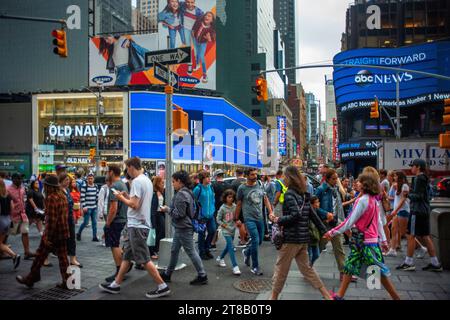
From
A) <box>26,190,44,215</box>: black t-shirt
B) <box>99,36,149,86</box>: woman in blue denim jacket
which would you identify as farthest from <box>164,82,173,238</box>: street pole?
<box>99,36,149,86</box>: woman in blue denim jacket

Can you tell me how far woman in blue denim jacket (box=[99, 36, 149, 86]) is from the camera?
6334 cm

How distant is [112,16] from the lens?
279 ft

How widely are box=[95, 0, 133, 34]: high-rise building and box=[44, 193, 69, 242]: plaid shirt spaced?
76160mm

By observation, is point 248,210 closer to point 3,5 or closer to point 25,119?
point 25,119

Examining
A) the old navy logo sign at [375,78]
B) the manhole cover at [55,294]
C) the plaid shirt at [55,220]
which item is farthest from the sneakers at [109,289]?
the old navy logo sign at [375,78]

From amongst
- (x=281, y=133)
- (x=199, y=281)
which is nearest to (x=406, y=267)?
(x=199, y=281)

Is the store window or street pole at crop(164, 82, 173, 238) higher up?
the store window

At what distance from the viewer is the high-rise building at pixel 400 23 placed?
2175 inches

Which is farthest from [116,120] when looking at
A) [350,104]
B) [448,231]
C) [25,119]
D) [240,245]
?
[448,231]

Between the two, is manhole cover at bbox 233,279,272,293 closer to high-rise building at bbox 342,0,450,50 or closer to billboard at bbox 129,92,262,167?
billboard at bbox 129,92,262,167

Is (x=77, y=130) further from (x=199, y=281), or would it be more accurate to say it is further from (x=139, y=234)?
(x=139, y=234)

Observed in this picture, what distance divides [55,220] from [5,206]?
2028 millimetres

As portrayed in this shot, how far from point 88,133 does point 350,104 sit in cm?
3785

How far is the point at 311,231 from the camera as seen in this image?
609 cm
